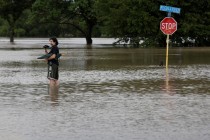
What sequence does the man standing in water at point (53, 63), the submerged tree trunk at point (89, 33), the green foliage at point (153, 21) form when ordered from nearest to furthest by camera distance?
the man standing in water at point (53, 63)
the green foliage at point (153, 21)
the submerged tree trunk at point (89, 33)

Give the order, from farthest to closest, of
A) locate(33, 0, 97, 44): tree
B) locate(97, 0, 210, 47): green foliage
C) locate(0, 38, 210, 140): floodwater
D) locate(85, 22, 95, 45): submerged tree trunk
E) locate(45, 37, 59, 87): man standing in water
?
1. locate(85, 22, 95, 45): submerged tree trunk
2. locate(33, 0, 97, 44): tree
3. locate(97, 0, 210, 47): green foliage
4. locate(45, 37, 59, 87): man standing in water
5. locate(0, 38, 210, 140): floodwater

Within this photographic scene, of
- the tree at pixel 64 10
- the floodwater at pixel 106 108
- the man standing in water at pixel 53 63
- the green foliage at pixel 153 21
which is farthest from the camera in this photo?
the tree at pixel 64 10

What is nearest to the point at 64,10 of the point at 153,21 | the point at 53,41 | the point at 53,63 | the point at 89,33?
the point at 89,33

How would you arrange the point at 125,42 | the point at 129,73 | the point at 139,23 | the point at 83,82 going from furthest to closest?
the point at 125,42, the point at 139,23, the point at 129,73, the point at 83,82

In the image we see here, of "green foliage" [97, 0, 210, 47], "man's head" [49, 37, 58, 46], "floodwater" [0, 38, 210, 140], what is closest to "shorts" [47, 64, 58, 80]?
"floodwater" [0, 38, 210, 140]

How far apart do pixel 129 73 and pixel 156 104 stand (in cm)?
938

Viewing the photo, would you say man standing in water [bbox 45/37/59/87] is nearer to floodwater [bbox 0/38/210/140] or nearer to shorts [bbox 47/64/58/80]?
shorts [bbox 47/64/58/80]

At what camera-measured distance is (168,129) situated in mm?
10133

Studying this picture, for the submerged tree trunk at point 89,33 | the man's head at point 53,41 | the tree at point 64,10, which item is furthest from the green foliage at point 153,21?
the man's head at point 53,41

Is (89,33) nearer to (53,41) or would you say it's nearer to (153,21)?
(153,21)

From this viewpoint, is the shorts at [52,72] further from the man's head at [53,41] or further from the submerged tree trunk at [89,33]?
the submerged tree trunk at [89,33]

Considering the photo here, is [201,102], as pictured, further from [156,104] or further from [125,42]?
[125,42]

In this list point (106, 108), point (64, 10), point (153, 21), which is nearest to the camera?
point (106, 108)

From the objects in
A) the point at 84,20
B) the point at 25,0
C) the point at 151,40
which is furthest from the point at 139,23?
the point at 25,0
